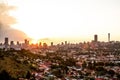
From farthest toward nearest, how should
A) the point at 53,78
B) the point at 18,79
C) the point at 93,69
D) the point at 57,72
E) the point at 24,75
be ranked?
the point at 93,69
the point at 57,72
the point at 53,78
the point at 24,75
the point at 18,79

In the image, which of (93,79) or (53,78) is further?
(93,79)

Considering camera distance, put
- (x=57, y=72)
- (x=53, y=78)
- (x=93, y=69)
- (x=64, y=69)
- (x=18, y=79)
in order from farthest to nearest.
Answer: (x=93, y=69) → (x=64, y=69) → (x=57, y=72) → (x=53, y=78) → (x=18, y=79)

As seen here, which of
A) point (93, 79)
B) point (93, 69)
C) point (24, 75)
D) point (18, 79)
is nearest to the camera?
point (18, 79)

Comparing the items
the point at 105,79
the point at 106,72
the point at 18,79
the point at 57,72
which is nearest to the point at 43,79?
the point at 18,79

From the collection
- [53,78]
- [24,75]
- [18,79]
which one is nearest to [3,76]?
[18,79]

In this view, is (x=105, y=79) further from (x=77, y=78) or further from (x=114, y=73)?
(x=114, y=73)

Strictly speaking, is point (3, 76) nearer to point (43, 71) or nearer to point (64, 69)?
point (43, 71)

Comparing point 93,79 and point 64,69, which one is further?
point 64,69

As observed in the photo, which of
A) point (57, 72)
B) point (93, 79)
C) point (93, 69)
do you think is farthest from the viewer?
point (93, 69)
